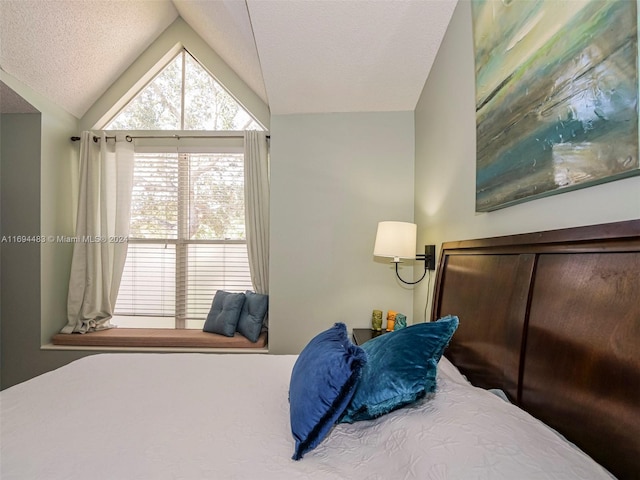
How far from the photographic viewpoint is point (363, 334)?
216 centimetres

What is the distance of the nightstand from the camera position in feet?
6.65

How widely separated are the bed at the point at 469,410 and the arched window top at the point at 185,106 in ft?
8.26

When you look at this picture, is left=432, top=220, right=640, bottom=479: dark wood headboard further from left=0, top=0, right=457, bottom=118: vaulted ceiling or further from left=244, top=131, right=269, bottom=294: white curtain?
left=244, top=131, right=269, bottom=294: white curtain

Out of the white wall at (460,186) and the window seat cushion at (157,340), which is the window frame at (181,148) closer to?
the window seat cushion at (157,340)

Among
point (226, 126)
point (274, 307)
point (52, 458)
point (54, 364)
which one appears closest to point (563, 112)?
point (52, 458)

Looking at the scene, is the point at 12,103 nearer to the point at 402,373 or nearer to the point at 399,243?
the point at 399,243

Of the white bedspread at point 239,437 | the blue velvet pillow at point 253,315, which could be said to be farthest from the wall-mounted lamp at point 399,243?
the blue velvet pillow at point 253,315

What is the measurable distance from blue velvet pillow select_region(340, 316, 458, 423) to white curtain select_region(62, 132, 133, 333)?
285 centimetres

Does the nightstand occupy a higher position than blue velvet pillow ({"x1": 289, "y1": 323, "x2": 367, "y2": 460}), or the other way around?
blue velvet pillow ({"x1": 289, "y1": 323, "x2": 367, "y2": 460})

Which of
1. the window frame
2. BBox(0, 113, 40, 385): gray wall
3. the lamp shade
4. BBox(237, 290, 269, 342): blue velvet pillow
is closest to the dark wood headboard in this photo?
the lamp shade

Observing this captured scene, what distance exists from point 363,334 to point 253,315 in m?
1.05

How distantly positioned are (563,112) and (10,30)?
3.37 metres

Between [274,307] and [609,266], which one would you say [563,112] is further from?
[274,307]

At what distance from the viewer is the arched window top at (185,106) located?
297 cm
